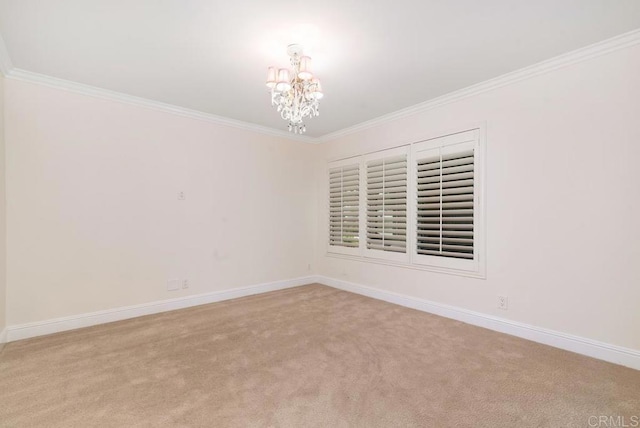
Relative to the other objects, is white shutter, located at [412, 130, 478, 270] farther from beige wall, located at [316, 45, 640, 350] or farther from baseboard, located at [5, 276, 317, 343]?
baseboard, located at [5, 276, 317, 343]

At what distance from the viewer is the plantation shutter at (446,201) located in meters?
3.21

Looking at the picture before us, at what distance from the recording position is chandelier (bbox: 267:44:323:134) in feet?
7.64

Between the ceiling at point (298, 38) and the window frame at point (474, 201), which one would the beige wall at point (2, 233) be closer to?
the ceiling at point (298, 38)

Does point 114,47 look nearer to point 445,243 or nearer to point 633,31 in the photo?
point 445,243

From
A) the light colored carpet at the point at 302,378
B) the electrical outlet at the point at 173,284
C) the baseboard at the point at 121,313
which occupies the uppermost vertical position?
the electrical outlet at the point at 173,284

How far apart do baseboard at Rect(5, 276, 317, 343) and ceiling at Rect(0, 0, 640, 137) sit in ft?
7.81

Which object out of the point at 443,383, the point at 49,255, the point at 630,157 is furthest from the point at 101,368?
the point at 630,157

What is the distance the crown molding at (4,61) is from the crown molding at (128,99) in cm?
5

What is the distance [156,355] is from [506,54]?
12.6 feet

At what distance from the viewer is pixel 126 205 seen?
3361 mm

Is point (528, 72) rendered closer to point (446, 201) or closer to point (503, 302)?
point (446, 201)

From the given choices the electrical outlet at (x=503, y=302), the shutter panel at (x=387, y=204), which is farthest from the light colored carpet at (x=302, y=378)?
the shutter panel at (x=387, y=204)

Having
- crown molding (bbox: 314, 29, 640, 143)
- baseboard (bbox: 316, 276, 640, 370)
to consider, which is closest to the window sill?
baseboard (bbox: 316, 276, 640, 370)
